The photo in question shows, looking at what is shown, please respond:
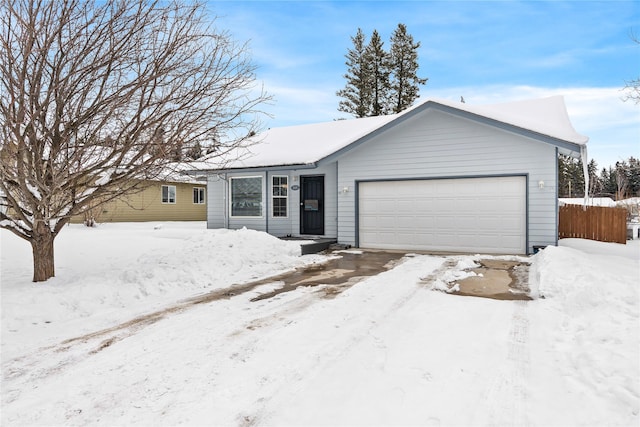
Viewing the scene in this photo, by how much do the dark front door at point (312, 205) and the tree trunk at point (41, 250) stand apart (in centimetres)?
802

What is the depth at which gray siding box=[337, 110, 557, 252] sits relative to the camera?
31.8 feet

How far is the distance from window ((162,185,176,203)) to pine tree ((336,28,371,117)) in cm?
1595

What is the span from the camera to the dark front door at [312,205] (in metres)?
12.9

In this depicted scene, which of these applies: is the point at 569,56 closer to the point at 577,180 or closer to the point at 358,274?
the point at 358,274

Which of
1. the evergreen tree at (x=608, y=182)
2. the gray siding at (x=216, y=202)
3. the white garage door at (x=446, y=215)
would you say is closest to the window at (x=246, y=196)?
the gray siding at (x=216, y=202)

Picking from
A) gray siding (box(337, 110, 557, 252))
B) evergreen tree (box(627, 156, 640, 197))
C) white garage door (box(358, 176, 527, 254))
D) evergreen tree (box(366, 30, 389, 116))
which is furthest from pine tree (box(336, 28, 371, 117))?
evergreen tree (box(627, 156, 640, 197))

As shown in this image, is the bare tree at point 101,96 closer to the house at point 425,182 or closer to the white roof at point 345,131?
the white roof at point 345,131

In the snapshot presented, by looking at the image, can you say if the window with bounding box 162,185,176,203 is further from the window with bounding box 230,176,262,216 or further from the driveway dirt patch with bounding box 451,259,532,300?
the driveway dirt patch with bounding box 451,259,532,300

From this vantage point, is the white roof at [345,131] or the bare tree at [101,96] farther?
the white roof at [345,131]

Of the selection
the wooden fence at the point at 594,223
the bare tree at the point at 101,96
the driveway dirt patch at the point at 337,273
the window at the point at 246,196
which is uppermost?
the bare tree at the point at 101,96

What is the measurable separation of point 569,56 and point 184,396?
2122 centimetres

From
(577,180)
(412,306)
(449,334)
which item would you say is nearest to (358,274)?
(412,306)

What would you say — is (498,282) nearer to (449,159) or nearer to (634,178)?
(449,159)

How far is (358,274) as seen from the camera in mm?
7457
